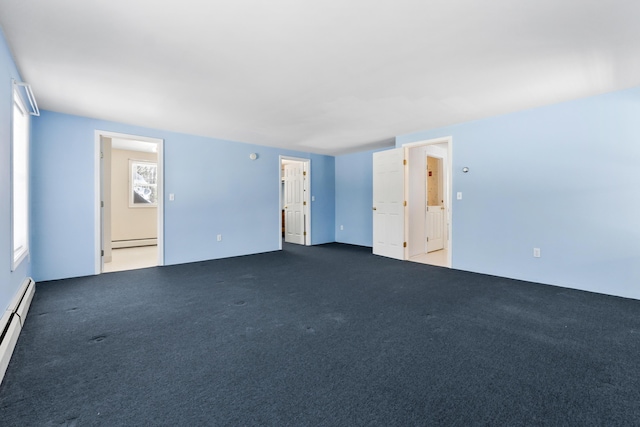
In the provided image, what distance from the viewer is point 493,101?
347 cm

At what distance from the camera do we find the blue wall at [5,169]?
2121 mm

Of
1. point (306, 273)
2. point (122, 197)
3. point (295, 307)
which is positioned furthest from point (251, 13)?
point (122, 197)

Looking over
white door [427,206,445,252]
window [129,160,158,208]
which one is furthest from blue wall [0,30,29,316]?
white door [427,206,445,252]

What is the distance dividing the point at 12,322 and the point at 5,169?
3.97ft

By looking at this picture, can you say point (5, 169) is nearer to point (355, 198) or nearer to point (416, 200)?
point (416, 200)

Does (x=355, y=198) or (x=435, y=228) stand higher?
(x=355, y=198)

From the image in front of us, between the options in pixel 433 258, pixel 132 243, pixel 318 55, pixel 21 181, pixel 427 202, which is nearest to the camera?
pixel 318 55

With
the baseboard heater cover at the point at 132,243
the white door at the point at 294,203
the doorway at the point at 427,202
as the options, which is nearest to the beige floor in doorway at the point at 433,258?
the doorway at the point at 427,202

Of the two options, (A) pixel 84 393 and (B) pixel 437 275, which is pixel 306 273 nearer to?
(B) pixel 437 275

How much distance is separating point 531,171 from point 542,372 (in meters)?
2.94

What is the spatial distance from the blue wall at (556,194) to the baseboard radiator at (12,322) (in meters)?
5.07

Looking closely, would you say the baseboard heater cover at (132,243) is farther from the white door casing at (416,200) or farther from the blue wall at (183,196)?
the white door casing at (416,200)

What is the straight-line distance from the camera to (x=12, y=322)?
7.21ft

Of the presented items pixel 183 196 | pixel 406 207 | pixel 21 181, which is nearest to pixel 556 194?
pixel 406 207
